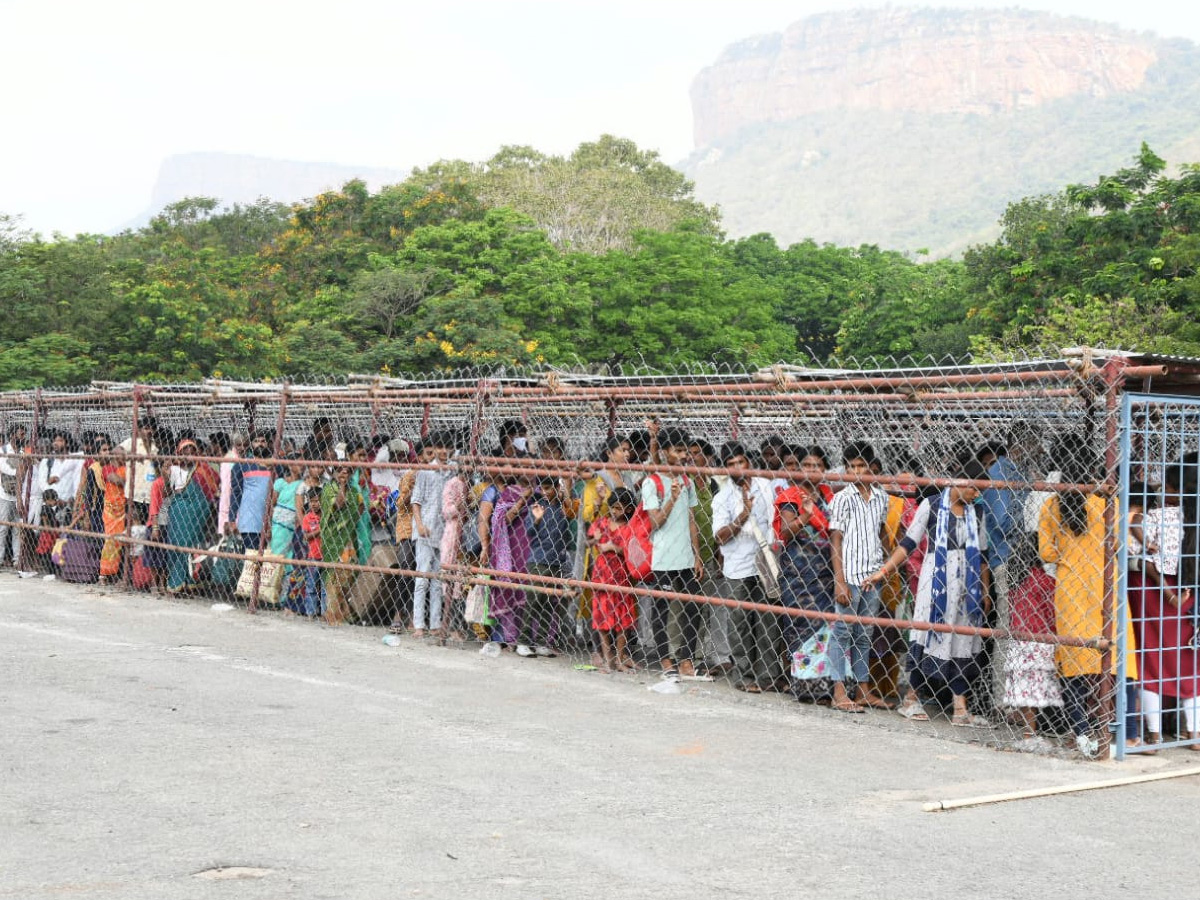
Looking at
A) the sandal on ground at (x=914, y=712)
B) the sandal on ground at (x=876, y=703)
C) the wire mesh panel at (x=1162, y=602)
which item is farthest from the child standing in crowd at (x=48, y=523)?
the wire mesh panel at (x=1162, y=602)

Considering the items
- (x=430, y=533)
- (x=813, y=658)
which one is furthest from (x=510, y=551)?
(x=813, y=658)

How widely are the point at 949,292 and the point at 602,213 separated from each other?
1241cm

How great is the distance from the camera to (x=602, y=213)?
4684cm

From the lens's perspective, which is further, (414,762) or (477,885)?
(414,762)

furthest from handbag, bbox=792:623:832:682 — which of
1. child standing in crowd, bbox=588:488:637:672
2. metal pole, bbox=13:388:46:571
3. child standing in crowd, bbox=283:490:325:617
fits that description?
metal pole, bbox=13:388:46:571

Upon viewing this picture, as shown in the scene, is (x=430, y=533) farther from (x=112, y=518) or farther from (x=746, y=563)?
(x=112, y=518)

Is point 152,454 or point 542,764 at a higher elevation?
point 152,454

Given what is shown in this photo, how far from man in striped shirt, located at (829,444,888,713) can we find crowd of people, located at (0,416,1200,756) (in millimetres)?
14

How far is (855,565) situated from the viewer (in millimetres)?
8297

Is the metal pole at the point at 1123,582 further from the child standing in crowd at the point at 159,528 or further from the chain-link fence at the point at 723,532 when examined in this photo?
the child standing in crowd at the point at 159,528

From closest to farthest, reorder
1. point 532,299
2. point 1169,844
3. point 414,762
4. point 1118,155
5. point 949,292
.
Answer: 1. point 1169,844
2. point 414,762
3. point 532,299
4. point 949,292
5. point 1118,155

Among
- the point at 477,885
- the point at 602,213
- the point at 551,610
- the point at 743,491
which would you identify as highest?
the point at 602,213

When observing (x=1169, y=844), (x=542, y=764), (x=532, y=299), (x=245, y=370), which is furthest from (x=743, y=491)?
(x=532, y=299)

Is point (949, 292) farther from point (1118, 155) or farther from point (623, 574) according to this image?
point (1118, 155)
